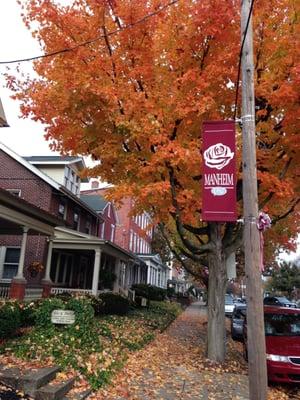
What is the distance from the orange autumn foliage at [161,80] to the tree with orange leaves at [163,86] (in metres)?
0.03

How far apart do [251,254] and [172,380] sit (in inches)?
→ 164

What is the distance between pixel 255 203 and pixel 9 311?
6035 millimetres

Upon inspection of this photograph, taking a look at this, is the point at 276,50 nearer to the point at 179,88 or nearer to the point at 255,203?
the point at 179,88

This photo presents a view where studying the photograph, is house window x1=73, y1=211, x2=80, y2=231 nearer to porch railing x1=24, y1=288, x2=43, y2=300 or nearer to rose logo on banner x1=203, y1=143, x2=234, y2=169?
porch railing x1=24, y1=288, x2=43, y2=300

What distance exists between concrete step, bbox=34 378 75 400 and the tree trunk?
5.36m

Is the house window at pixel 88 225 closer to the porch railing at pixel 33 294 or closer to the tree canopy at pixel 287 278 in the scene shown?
the porch railing at pixel 33 294

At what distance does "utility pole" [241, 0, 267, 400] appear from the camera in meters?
5.84

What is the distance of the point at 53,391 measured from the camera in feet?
21.4

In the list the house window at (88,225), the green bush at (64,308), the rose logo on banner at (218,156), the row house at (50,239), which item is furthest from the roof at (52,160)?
the rose logo on banner at (218,156)

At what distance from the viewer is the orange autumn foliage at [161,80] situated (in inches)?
400

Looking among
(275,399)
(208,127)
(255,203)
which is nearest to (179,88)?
(208,127)

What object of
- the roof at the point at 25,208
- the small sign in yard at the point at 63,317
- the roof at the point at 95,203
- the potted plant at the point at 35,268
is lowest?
the small sign in yard at the point at 63,317

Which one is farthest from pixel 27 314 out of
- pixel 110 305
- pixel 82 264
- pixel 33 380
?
pixel 82 264

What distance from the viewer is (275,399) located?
336 inches
